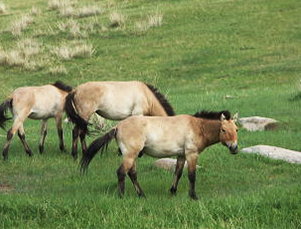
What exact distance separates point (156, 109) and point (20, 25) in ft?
56.7

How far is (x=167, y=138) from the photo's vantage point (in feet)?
29.3

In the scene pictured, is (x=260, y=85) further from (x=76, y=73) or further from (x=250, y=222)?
(x=250, y=222)

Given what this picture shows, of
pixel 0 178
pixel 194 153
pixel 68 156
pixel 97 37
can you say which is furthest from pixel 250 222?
pixel 97 37

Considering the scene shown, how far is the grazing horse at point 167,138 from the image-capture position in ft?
28.6

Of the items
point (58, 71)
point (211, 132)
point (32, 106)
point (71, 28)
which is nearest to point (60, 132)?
point (32, 106)

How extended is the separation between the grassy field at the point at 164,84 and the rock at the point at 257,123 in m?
0.25

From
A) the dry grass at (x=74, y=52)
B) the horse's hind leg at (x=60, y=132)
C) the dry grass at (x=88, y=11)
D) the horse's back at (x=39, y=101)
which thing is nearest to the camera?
the horse's back at (x=39, y=101)

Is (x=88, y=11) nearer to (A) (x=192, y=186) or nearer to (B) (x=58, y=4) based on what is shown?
(B) (x=58, y=4)

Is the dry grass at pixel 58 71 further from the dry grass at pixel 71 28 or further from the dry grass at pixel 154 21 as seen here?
the dry grass at pixel 154 21

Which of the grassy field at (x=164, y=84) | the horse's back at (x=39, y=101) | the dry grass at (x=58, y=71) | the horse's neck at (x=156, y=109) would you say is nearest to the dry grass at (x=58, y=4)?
the grassy field at (x=164, y=84)

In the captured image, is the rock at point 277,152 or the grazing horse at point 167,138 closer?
the grazing horse at point 167,138

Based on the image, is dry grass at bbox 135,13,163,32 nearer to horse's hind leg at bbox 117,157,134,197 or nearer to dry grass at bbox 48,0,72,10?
dry grass at bbox 48,0,72,10

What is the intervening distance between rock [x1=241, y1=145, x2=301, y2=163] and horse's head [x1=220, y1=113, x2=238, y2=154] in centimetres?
211

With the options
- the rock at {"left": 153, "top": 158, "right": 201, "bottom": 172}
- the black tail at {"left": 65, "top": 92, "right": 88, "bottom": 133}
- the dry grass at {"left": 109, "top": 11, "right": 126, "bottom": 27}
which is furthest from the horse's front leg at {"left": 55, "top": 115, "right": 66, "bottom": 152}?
the dry grass at {"left": 109, "top": 11, "right": 126, "bottom": 27}
